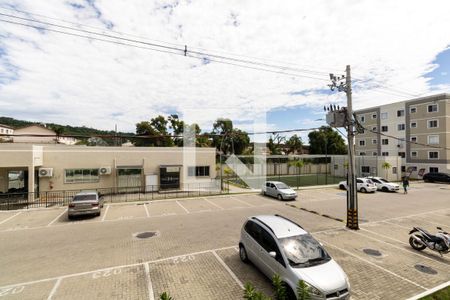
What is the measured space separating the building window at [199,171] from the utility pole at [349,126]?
53.2 feet

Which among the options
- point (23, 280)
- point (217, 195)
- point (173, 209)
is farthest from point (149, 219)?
point (217, 195)

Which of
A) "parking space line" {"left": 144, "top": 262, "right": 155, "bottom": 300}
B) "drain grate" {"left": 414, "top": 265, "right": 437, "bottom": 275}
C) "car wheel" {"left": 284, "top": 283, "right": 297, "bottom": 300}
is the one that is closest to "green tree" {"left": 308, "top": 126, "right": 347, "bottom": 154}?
"drain grate" {"left": 414, "top": 265, "right": 437, "bottom": 275}

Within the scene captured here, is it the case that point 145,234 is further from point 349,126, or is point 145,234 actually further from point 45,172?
point 45,172

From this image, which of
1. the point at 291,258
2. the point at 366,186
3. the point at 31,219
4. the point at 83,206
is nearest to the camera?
the point at 291,258

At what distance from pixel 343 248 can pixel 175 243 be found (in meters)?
7.23

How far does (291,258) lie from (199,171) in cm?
2073

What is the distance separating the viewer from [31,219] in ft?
49.2

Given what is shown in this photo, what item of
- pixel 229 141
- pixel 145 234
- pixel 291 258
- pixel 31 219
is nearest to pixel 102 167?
pixel 31 219

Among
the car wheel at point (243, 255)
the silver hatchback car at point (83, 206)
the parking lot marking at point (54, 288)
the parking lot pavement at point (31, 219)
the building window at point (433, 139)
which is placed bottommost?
the parking lot pavement at point (31, 219)

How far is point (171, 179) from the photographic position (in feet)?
82.1

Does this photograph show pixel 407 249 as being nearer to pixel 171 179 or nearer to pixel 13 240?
pixel 13 240

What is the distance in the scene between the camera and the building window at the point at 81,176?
22.1m

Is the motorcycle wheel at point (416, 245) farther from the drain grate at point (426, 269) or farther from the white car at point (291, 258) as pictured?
the white car at point (291, 258)

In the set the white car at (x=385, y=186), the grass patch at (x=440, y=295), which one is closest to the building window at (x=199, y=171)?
the white car at (x=385, y=186)
